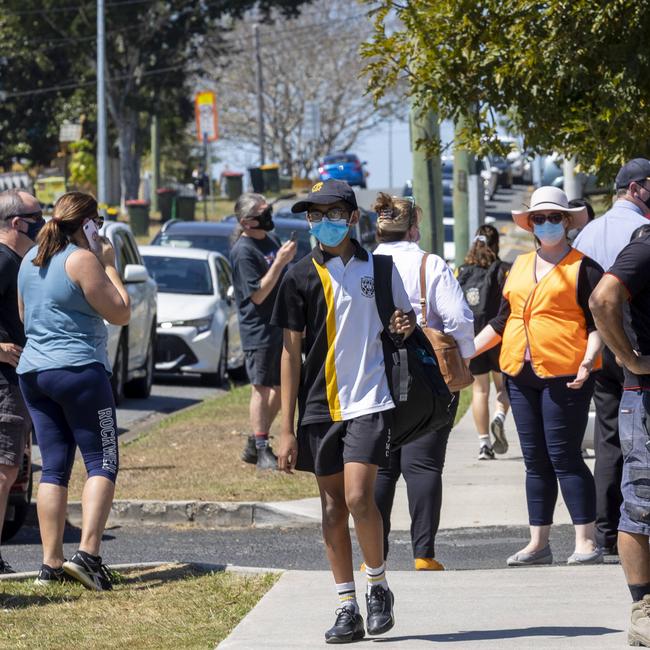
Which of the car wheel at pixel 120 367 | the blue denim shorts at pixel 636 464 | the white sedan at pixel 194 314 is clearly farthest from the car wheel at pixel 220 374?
the blue denim shorts at pixel 636 464

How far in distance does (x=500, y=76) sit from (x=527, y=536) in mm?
3237

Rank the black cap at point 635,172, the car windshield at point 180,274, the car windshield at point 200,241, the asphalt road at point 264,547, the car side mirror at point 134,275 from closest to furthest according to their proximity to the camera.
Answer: the black cap at point 635,172, the asphalt road at point 264,547, the car side mirror at point 134,275, the car windshield at point 180,274, the car windshield at point 200,241

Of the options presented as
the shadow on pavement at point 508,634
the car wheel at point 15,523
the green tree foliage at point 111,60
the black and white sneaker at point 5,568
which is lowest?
the car wheel at point 15,523

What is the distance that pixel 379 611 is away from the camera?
5.94 metres

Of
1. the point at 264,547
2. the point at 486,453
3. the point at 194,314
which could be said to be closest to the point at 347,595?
the point at 264,547

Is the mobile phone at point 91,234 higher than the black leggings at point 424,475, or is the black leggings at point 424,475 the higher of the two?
the mobile phone at point 91,234

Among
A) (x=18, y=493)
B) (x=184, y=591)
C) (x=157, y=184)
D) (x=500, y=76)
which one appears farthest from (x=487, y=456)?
(x=157, y=184)

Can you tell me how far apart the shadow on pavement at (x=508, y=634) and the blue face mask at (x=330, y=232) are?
5.12ft

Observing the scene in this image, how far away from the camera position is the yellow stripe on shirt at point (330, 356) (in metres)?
5.95

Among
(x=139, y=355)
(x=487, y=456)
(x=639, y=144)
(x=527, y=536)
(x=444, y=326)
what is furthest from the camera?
(x=139, y=355)

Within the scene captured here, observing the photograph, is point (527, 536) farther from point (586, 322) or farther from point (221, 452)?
point (221, 452)

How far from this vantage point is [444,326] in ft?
24.2

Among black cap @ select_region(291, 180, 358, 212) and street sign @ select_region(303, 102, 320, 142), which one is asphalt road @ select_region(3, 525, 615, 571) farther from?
street sign @ select_region(303, 102, 320, 142)

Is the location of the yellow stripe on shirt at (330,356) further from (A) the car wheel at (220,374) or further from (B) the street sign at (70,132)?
(B) the street sign at (70,132)
